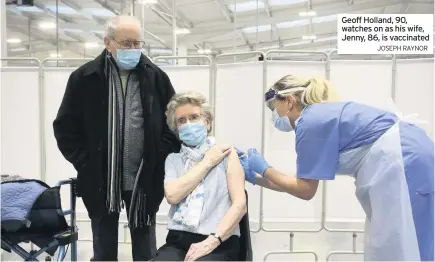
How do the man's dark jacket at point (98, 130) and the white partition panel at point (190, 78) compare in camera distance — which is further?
the white partition panel at point (190, 78)

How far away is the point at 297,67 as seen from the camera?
338cm

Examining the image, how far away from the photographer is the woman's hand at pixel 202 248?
1614 millimetres

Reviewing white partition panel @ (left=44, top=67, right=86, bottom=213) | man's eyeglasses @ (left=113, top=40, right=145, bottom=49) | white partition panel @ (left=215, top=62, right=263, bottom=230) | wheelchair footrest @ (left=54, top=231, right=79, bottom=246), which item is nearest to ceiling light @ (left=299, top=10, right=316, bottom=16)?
white partition panel @ (left=215, top=62, right=263, bottom=230)

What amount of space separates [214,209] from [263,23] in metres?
5.19

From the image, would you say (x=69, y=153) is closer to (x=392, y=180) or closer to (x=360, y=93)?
(x=392, y=180)

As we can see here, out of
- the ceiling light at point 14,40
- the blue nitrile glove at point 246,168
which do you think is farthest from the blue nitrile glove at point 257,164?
the ceiling light at point 14,40

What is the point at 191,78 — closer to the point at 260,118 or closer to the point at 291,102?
the point at 260,118

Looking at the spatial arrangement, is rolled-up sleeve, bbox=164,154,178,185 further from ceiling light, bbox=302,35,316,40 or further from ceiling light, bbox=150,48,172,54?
ceiling light, bbox=302,35,316,40

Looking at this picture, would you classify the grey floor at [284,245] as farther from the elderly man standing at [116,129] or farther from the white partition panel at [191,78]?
the elderly man standing at [116,129]

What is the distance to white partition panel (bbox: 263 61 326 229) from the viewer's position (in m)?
3.38

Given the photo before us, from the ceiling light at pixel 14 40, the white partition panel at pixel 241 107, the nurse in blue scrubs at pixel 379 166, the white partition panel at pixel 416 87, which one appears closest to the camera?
the nurse in blue scrubs at pixel 379 166

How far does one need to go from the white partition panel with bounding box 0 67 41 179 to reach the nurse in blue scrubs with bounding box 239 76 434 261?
2.78m

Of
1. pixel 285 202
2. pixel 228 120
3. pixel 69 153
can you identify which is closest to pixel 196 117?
pixel 69 153

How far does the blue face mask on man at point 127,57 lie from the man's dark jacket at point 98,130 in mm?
43
